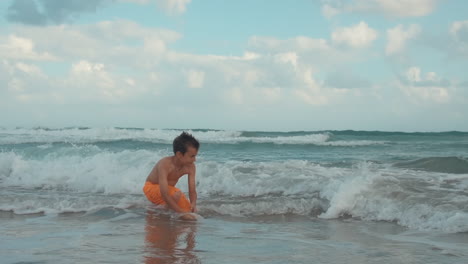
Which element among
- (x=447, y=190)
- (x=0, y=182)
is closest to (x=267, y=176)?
(x=447, y=190)

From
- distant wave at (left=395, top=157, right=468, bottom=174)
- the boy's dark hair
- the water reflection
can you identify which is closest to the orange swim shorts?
the water reflection

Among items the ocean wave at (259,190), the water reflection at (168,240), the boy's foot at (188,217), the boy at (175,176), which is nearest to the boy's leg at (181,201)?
the boy at (175,176)

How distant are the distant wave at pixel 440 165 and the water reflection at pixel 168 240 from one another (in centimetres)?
715

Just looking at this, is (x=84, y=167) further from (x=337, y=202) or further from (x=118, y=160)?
(x=337, y=202)

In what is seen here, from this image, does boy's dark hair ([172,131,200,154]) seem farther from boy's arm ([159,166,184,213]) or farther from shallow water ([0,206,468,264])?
shallow water ([0,206,468,264])

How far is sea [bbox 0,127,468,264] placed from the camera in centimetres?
429

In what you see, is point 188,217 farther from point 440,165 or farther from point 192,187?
point 440,165

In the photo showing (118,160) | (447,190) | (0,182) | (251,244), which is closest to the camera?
(251,244)

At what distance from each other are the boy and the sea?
0.68ft

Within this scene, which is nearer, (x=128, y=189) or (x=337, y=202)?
(x=337, y=202)

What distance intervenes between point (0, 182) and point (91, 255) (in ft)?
25.9

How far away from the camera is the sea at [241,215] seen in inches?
169

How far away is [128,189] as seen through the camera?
9.38m

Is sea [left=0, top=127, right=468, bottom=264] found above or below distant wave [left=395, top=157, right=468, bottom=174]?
below
